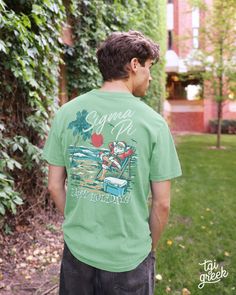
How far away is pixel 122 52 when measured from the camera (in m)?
1.52

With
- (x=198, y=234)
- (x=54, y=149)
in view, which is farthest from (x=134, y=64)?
(x=198, y=234)

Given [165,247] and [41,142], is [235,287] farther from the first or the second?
[41,142]

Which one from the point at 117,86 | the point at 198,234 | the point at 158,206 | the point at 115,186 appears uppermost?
the point at 117,86


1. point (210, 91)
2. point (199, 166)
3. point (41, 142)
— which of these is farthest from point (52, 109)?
point (210, 91)

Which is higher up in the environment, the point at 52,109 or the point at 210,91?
the point at 52,109

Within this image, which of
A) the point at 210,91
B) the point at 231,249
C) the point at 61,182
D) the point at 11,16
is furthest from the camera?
the point at 210,91

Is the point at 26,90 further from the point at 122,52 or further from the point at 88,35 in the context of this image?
the point at 122,52

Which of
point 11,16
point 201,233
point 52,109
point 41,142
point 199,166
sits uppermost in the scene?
point 11,16

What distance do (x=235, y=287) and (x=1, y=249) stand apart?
235cm

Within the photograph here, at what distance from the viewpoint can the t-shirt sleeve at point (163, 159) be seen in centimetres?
146

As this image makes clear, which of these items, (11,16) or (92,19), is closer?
(11,16)

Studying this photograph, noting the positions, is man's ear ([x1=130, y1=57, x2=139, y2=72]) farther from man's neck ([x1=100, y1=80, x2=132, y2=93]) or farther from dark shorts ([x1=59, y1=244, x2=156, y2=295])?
dark shorts ([x1=59, y1=244, x2=156, y2=295])

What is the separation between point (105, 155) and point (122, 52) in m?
0.47

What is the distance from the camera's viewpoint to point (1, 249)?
3488 mm
